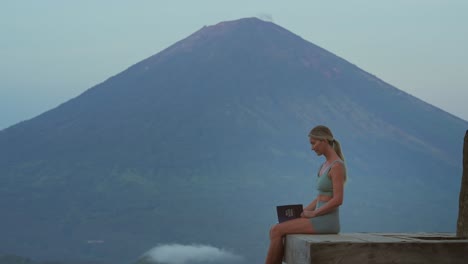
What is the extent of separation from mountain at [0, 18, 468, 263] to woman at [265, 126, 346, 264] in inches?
4046

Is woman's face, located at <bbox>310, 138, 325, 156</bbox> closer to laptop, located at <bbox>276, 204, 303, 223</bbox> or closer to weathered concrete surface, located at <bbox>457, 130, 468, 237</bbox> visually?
laptop, located at <bbox>276, 204, 303, 223</bbox>

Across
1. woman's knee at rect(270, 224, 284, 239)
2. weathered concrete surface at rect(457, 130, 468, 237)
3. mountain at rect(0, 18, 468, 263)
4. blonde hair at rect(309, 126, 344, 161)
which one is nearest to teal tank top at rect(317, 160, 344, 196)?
blonde hair at rect(309, 126, 344, 161)

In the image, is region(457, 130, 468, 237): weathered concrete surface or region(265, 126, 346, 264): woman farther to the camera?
region(457, 130, 468, 237): weathered concrete surface

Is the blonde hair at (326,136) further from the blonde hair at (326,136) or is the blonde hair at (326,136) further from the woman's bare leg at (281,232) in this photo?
the woman's bare leg at (281,232)

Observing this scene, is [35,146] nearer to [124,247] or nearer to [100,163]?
[100,163]

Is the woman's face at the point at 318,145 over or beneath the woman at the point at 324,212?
over

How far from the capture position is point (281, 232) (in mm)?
6297

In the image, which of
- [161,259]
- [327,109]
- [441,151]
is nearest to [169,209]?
[161,259]

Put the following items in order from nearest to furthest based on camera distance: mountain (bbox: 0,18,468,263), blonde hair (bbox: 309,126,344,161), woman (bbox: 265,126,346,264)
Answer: woman (bbox: 265,126,346,264) → blonde hair (bbox: 309,126,344,161) → mountain (bbox: 0,18,468,263)

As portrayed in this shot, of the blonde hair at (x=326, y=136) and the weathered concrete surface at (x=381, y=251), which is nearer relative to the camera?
the weathered concrete surface at (x=381, y=251)

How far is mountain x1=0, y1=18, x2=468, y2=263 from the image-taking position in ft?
388

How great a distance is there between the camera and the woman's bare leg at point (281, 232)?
20.4ft

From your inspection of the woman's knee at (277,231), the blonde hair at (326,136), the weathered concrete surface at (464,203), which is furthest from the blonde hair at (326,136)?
the weathered concrete surface at (464,203)

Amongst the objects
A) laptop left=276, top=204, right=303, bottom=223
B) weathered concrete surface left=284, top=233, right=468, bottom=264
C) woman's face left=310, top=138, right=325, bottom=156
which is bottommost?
weathered concrete surface left=284, top=233, right=468, bottom=264
